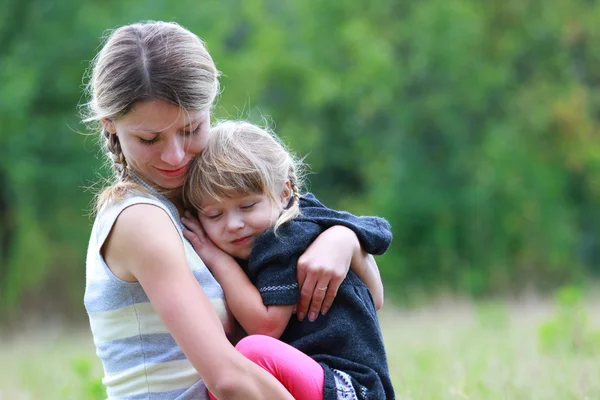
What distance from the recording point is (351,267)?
9.89ft

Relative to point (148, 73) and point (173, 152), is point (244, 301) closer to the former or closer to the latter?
point (173, 152)

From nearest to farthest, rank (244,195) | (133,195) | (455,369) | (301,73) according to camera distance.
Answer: (133,195)
(244,195)
(455,369)
(301,73)

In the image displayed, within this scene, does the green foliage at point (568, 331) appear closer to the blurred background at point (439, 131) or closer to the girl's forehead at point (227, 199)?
the girl's forehead at point (227, 199)

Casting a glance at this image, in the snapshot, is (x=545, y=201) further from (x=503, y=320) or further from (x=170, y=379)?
(x=170, y=379)

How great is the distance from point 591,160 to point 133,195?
23.5m

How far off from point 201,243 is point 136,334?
1.21 feet

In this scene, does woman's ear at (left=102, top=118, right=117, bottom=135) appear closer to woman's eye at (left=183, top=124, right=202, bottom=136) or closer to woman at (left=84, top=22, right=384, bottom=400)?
woman at (left=84, top=22, right=384, bottom=400)

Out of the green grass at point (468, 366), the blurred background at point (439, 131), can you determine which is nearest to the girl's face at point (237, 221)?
the green grass at point (468, 366)

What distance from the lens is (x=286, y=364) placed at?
8.48 ft

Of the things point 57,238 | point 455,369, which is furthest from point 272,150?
point 57,238

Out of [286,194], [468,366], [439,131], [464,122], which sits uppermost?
[286,194]

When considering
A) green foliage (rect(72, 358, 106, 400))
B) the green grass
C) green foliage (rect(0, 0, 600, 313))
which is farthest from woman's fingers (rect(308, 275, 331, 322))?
green foliage (rect(0, 0, 600, 313))

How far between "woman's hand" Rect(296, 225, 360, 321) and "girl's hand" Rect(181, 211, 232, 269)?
251 mm

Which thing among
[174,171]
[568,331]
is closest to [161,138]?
[174,171]
